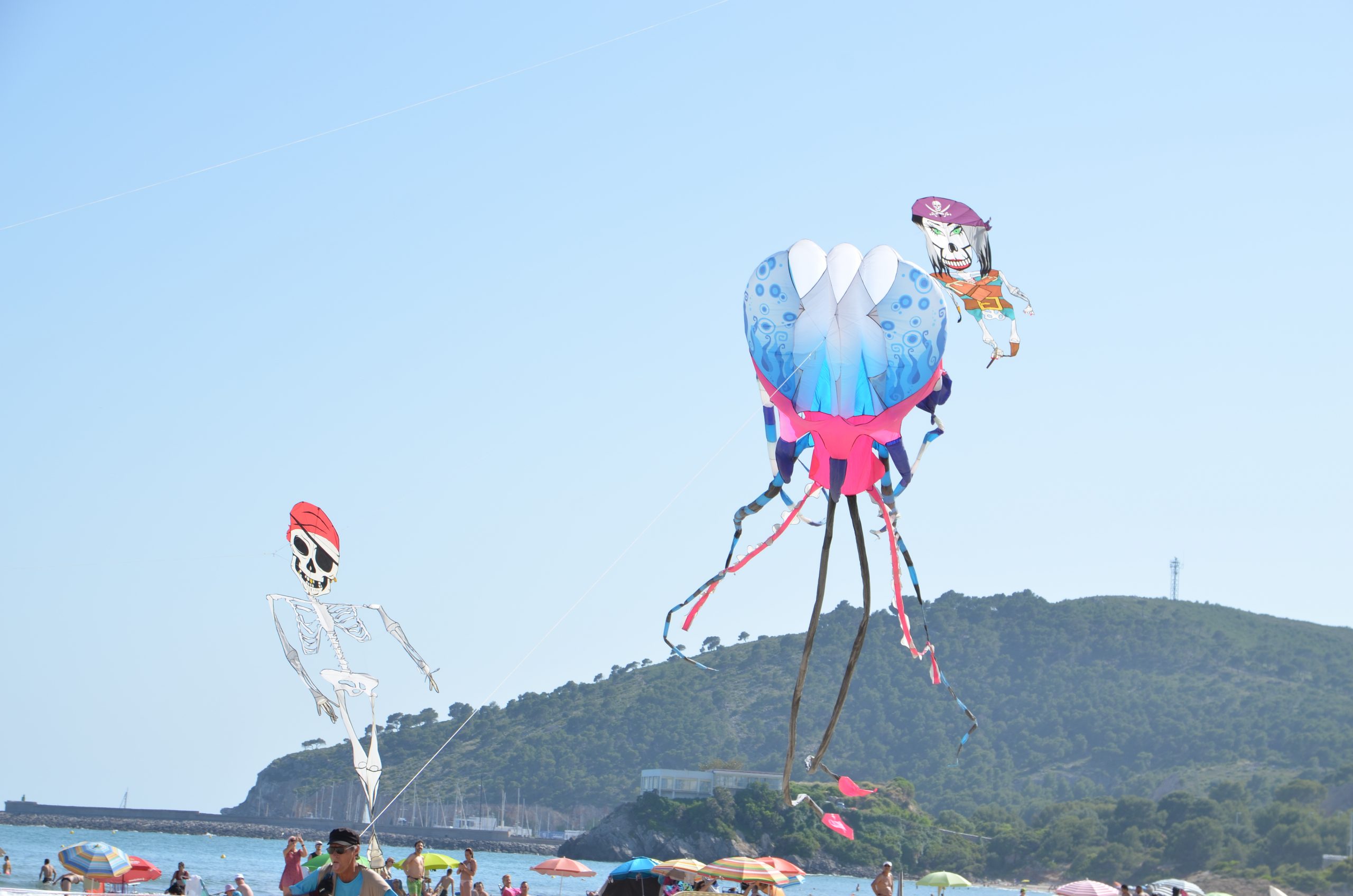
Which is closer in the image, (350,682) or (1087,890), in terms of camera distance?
(350,682)

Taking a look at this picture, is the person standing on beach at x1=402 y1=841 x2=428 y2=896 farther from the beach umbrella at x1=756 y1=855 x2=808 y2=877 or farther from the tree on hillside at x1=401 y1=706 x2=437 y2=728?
the tree on hillside at x1=401 y1=706 x2=437 y2=728

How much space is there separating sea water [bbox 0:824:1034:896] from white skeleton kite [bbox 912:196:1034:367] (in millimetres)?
27431

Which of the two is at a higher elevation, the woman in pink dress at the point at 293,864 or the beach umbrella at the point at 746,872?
the woman in pink dress at the point at 293,864

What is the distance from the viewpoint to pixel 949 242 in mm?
12180

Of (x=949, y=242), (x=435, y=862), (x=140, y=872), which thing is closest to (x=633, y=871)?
(x=435, y=862)

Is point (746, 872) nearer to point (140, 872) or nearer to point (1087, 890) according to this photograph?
point (1087, 890)

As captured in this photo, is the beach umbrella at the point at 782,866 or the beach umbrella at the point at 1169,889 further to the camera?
the beach umbrella at the point at 1169,889

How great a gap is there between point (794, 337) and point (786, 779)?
330cm

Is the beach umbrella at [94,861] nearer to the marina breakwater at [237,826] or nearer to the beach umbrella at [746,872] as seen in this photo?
the beach umbrella at [746,872]

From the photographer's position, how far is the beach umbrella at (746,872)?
17.9 metres

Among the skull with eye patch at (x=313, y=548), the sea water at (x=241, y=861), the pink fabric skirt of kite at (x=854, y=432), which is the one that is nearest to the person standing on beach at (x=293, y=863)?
the skull with eye patch at (x=313, y=548)

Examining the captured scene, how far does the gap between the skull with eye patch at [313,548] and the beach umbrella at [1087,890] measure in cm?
1319

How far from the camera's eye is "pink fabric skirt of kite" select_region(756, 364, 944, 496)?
37.7 ft

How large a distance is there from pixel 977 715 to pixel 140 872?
429ft
